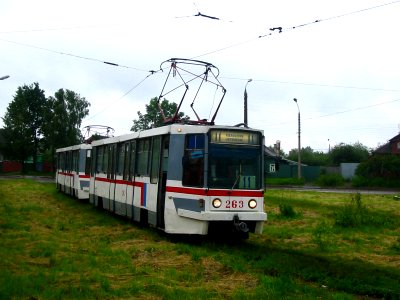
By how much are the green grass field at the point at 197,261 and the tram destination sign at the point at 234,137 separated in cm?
246

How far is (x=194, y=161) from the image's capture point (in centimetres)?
1257

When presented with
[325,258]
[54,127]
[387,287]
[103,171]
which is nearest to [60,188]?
[103,171]

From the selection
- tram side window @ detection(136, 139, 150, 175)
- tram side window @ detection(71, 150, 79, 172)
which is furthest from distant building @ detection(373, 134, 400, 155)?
tram side window @ detection(136, 139, 150, 175)

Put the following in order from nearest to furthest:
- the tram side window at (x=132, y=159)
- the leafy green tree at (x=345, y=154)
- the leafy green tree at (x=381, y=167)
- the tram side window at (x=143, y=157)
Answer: the tram side window at (x=143, y=157) < the tram side window at (x=132, y=159) < the leafy green tree at (x=381, y=167) < the leafy green tree at (x=345, y=154)

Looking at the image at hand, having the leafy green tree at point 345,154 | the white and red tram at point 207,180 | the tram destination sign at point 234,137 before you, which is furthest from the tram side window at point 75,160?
the leafy green tree at point 345,154

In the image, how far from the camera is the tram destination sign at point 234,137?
1255 centimetres

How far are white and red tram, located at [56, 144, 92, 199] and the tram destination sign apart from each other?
14.3m

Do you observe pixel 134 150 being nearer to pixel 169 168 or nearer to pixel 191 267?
pixel 169 168

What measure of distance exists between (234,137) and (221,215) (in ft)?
6.35

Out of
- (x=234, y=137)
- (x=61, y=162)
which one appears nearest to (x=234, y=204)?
(x=234, y=137)

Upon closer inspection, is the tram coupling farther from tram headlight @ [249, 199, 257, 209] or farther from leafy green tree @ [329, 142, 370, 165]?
leafy green tree @ [329, 142, 370, 165]

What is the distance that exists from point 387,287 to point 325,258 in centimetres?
297

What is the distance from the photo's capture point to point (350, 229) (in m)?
15.7

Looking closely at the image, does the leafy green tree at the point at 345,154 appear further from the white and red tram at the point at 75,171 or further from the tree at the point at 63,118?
the white and red tram at the point at 75,171
